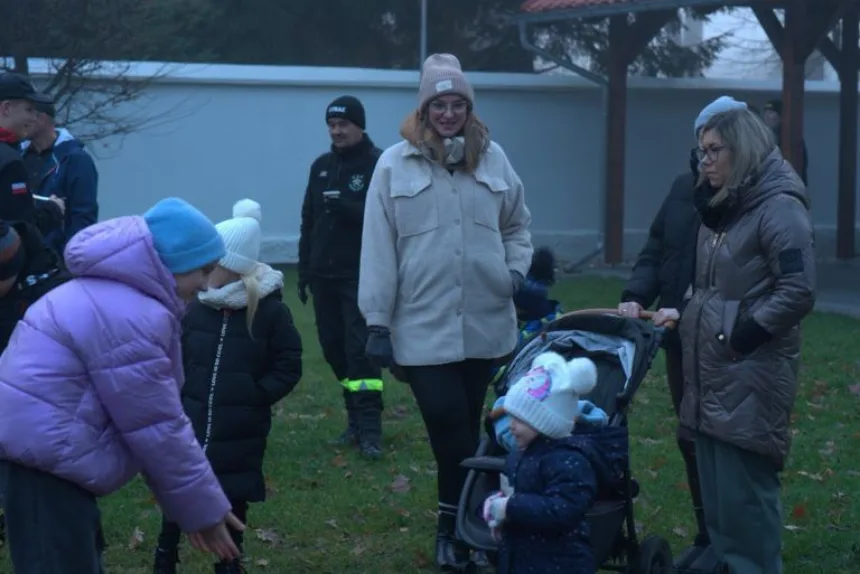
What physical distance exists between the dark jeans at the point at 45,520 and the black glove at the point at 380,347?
195 cm

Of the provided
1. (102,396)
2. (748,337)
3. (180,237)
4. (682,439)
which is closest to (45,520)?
(102,396)

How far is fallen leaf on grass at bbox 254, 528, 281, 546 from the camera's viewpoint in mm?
6574

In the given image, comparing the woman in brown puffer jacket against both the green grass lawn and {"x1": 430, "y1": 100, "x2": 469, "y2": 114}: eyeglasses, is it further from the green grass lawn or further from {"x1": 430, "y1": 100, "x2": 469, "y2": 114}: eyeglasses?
{"x1": 430, "y1": 100, "x2": 469, "y2": 114}: eyeglasses

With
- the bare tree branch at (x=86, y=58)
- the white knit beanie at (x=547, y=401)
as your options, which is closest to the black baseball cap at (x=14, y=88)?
the white knit beanie at (x=547, y=401)

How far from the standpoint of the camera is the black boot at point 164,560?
5.79m

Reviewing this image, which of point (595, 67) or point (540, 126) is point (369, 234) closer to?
point (540, 126)

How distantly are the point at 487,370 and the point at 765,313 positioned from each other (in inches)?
58.3

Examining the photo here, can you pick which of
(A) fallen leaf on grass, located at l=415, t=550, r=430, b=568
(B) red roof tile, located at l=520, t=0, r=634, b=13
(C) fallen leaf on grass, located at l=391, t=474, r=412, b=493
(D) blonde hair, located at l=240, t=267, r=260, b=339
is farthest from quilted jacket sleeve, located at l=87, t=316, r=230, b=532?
(B) red roof tile, located at l=520, t=0, r=634, b=13

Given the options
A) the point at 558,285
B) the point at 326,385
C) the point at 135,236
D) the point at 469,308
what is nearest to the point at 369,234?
the point at 469,308

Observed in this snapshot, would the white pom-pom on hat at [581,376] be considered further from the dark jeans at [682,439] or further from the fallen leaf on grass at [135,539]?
the fallen leaf on grass at [135,539]

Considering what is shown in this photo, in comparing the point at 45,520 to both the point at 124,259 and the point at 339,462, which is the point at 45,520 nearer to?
the point at 124,259

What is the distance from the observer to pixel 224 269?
18.3ft

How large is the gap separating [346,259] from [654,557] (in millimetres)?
3335

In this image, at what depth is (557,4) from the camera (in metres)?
18.8
